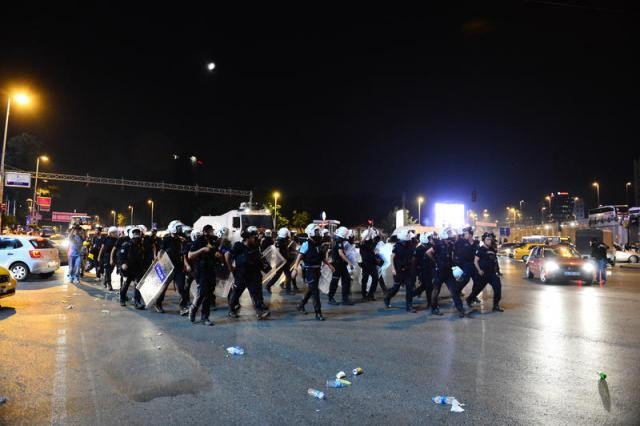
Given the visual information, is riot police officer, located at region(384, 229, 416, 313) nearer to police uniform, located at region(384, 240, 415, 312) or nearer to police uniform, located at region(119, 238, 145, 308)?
police uniform, located at region(384, 240, 415, 312)

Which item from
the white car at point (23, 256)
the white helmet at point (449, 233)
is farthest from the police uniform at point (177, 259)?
the white car at point (23, 256)

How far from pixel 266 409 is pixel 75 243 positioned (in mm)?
13562

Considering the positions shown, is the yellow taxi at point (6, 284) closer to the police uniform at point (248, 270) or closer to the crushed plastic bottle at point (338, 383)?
the police uniform at point (248, 270)

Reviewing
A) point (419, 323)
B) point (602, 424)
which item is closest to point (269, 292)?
point (419, 323)

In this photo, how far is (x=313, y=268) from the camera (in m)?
9.22

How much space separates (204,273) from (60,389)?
3.75 m

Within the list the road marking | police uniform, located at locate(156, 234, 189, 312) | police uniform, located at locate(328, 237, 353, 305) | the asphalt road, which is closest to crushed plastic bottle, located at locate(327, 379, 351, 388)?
the asphalt road

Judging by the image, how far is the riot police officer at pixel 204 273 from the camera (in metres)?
8.58

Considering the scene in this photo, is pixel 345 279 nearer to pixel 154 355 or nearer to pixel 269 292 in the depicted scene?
pixel 269 292

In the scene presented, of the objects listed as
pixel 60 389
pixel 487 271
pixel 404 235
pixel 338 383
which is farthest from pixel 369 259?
pixel 60 389

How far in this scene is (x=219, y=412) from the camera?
4340 mm

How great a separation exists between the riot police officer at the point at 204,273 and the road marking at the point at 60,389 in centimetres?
231

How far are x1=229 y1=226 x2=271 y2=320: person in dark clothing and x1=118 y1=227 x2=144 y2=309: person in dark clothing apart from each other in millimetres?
2870

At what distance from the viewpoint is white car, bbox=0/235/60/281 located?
15719mm
